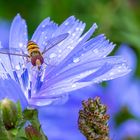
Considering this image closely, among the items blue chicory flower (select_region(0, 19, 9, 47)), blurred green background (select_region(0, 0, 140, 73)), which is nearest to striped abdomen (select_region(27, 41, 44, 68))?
blurred green background (select_region(0, 0, 140, 73))

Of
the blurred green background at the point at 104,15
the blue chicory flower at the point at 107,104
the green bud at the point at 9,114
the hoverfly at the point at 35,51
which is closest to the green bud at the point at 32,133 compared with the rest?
the green bud at the point at 9,114

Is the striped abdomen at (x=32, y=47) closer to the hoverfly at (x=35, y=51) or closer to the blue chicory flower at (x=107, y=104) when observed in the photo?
the hoverfly at (x=35, y=51)

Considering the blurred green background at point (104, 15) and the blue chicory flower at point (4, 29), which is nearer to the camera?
the blurred green background at point (104, 15)

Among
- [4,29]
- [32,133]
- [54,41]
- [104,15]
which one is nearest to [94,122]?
[32,133]

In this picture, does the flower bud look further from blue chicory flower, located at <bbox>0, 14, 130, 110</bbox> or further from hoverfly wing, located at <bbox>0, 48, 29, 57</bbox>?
hoverfly wing, located at <bbox>0, 48, 29, 57</bbox>

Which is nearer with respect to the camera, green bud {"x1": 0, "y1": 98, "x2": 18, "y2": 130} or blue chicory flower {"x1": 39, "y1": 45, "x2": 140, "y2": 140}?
green bud {"x1": 0, "y1": 98, "x2": 18, "y2": 130}

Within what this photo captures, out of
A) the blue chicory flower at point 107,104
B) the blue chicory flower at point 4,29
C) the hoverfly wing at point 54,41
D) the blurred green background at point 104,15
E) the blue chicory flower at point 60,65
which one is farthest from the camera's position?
the blue chicory flower at point 4,29

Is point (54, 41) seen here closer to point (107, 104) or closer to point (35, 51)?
point (35, 51)

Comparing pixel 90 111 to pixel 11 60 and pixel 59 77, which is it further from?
pixel 11 60
